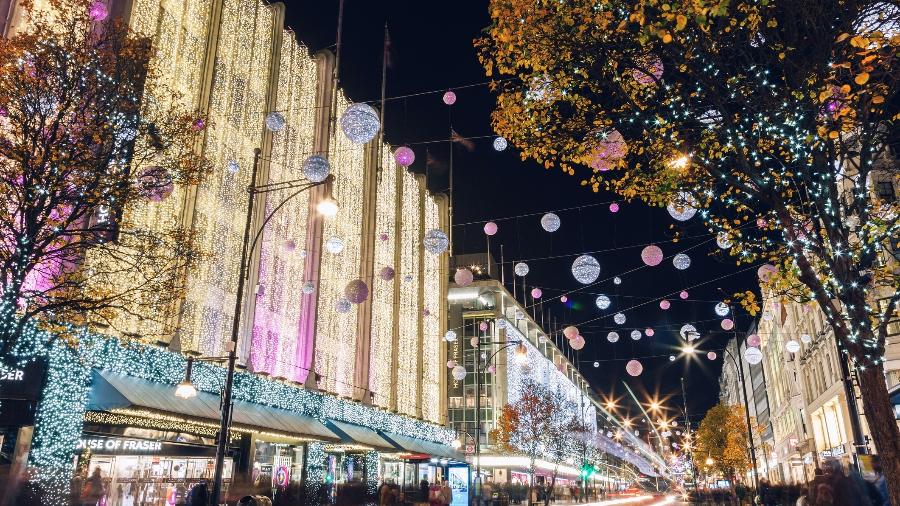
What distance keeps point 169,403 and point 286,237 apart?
35.8 feet

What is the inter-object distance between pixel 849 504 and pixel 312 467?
1042 inches

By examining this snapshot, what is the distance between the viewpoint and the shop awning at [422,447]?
1499 inches

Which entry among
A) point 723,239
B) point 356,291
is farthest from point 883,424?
point 356,291

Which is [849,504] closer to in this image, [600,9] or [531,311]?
[600,9]

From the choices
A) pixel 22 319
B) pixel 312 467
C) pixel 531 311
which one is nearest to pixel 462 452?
pixel 312 467

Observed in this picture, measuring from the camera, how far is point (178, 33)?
23469 millimetres

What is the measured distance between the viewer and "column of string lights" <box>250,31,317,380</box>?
2759 cm

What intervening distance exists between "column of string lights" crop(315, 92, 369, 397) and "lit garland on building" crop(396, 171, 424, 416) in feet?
19.4

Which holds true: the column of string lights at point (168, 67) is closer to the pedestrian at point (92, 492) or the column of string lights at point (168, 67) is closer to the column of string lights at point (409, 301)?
the pedestrian at point (92, 492)

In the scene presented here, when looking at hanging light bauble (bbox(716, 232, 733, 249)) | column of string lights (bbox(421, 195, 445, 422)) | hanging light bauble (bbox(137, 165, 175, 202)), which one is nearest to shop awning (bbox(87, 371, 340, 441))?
hanging light bauble (bbox(137, 165, 175, 202))

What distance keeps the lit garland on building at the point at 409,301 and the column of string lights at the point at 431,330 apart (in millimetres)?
1202

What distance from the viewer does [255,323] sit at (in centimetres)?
2691

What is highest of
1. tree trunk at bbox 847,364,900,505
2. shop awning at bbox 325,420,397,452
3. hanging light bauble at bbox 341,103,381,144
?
hanging light bauble at bbox 341,103,381,144

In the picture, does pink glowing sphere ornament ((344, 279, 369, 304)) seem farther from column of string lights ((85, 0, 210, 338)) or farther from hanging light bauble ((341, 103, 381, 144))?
hanging light bauble ((341, 103, 381, 144))
